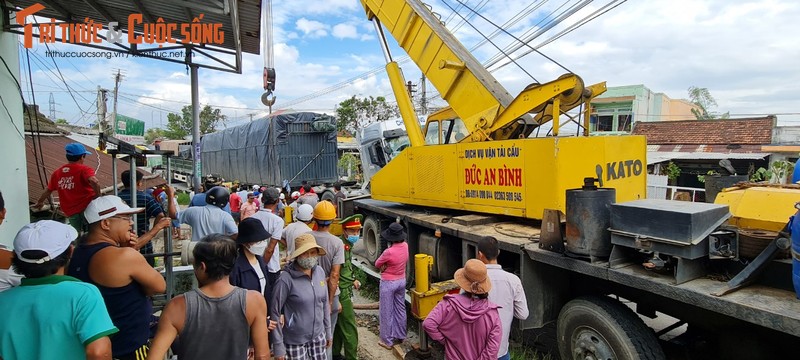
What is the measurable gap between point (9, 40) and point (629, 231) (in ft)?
20.7

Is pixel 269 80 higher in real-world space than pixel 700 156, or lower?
higher

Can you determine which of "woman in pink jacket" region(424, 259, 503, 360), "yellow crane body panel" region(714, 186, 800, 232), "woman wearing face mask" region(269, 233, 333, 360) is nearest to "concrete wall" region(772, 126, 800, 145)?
"yellow crane body panel" region(714, 186, 800, 232)

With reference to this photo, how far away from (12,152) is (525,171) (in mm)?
5402

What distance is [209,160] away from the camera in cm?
2223

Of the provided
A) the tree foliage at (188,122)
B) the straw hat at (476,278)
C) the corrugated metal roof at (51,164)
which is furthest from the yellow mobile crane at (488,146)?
the tree foliage at (188,122)

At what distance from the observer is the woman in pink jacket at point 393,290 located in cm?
486

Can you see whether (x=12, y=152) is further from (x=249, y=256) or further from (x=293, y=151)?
(x=293, y=151)

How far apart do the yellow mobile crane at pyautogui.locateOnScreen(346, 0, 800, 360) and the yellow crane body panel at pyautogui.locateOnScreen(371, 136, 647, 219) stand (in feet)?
0.05

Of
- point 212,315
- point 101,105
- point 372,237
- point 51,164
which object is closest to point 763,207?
point 212,315

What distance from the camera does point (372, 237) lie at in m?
8.18

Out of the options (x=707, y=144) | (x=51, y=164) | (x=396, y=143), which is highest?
(x=707, y=144)

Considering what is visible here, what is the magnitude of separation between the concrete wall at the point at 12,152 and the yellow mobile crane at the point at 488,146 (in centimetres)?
469

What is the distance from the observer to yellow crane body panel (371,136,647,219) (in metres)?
Result: 4.50

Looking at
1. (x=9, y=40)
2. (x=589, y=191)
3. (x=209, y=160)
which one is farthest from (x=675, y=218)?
(x=209, y=160)
